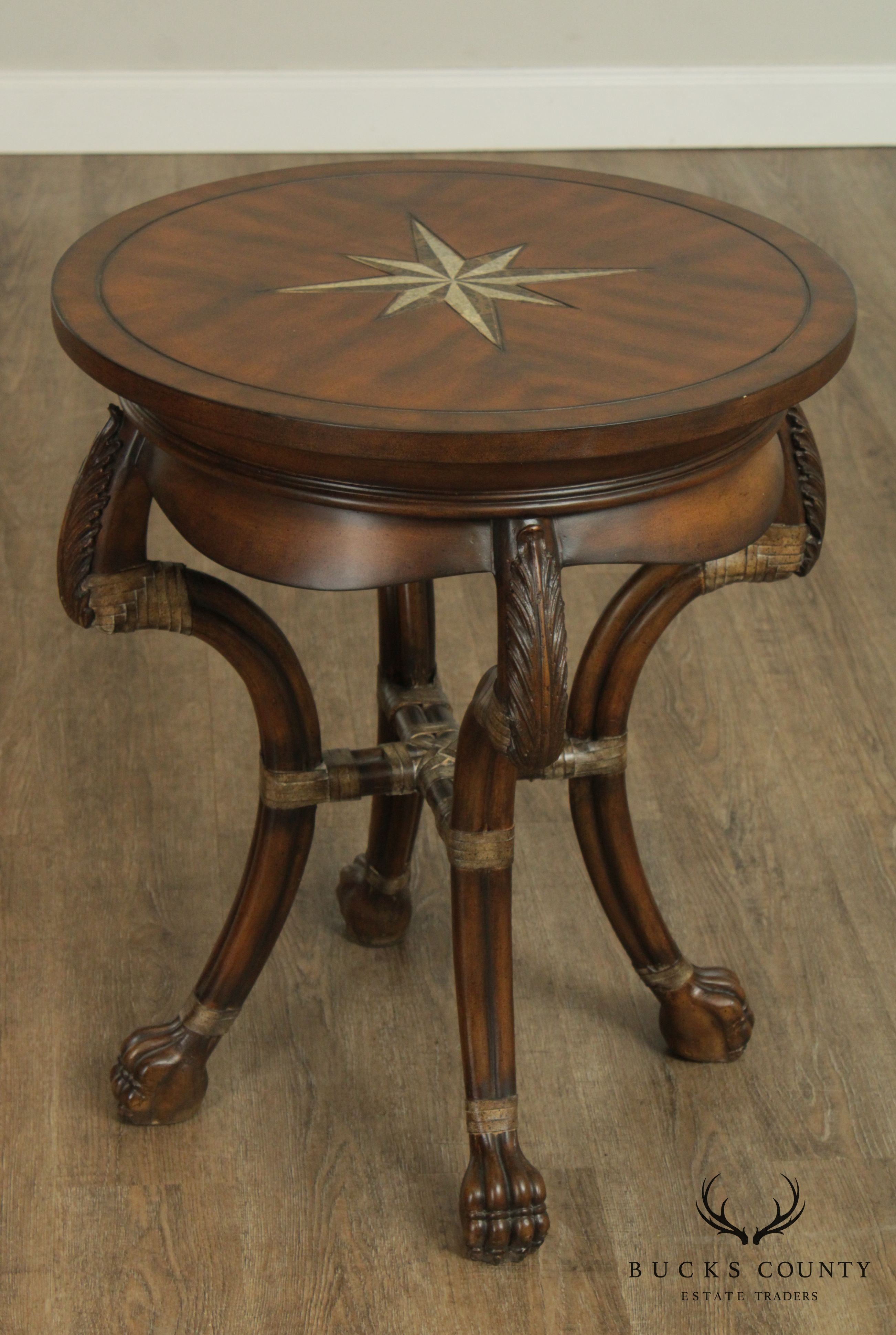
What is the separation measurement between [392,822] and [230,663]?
0.84 ft

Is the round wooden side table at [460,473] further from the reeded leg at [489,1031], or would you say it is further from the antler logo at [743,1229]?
the antler logo at [743,1229]

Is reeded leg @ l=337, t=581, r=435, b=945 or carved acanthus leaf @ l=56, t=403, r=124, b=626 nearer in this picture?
carved acanthus leaf @ l=56, t=403, r=124, b=626

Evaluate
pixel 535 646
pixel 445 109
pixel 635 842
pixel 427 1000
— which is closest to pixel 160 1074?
pixel 427 1000

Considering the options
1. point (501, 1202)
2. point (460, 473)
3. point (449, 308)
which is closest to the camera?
point (460, 473)

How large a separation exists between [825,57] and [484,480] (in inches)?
122

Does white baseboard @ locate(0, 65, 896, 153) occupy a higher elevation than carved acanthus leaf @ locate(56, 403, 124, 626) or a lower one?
higher

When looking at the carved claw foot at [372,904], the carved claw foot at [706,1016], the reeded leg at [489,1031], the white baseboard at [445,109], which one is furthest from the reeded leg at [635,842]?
the white baseboard at [445,109]

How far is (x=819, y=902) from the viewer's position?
5.40ft

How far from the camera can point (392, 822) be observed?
1499mm

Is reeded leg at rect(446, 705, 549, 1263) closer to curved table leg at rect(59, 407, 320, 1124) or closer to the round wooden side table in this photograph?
the round wooden side table

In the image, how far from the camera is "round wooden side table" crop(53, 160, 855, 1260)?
99cm

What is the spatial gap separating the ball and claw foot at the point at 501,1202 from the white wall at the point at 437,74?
2.81 m

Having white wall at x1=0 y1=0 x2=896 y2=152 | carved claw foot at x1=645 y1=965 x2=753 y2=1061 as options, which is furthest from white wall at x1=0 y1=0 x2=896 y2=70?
carved claw foot at x1=645 y1=965 x2=753 y2=1061

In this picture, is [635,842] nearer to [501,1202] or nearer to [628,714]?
[628,714]
